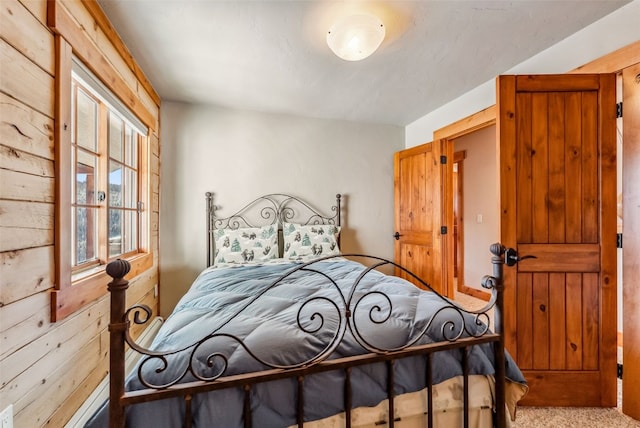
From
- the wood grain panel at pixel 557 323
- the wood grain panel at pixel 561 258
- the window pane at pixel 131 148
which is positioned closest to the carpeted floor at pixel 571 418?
the wood grain panel at pixel 557 323

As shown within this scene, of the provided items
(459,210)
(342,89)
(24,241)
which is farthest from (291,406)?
Answer: (459,210)

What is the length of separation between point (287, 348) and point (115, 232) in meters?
1.75

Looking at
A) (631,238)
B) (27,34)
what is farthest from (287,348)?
(631,238)

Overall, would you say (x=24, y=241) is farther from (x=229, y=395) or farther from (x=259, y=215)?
(x=259, y=215)

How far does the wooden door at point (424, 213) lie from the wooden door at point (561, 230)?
1.08m

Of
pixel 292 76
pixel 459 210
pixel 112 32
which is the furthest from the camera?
pixel 459 210

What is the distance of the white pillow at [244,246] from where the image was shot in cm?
262

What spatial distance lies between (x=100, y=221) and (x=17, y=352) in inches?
37.2

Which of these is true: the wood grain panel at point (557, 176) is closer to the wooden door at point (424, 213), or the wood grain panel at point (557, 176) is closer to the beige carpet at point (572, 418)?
the beige carpet at point (572, 418)

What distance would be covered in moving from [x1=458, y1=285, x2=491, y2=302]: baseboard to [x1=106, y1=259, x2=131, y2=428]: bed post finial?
4118 millimetres

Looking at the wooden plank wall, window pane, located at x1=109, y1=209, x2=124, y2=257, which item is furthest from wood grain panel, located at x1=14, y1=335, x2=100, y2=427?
window pane, located at x1=109, y1=209, x2=124, y2=257

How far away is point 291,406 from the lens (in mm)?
960

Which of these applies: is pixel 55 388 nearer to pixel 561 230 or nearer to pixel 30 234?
pixel 30 234

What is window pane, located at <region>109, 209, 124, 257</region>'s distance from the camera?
6.39 feet
